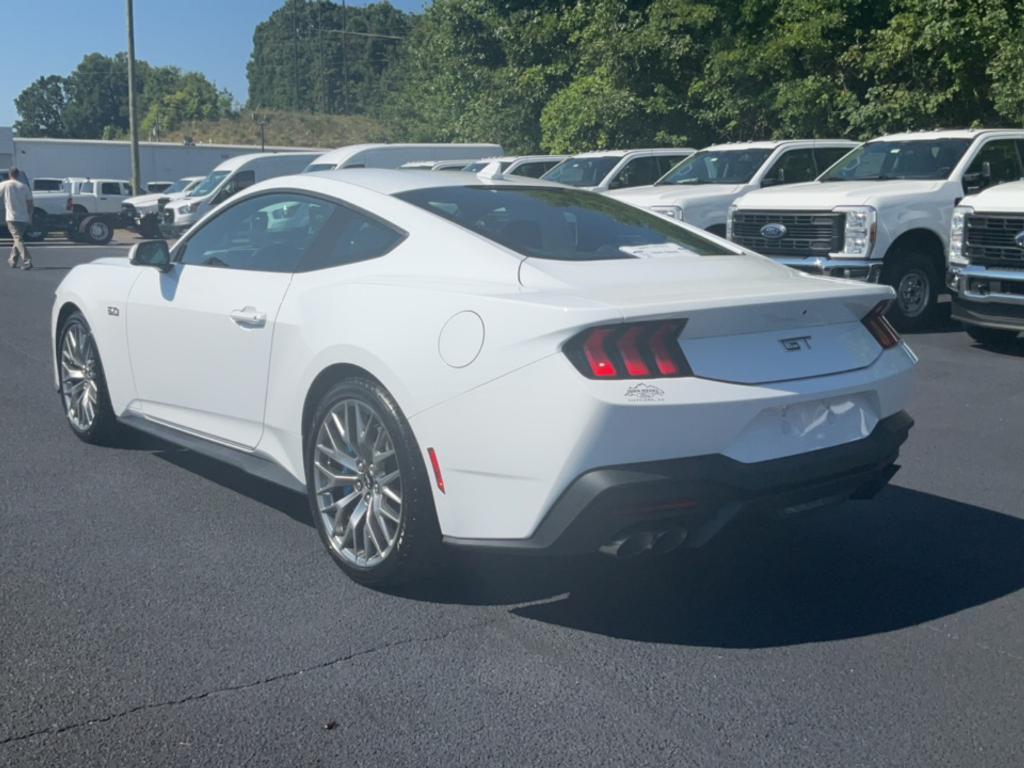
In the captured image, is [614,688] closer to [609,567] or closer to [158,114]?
[609,567]

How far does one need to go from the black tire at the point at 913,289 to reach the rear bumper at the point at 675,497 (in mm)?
8056

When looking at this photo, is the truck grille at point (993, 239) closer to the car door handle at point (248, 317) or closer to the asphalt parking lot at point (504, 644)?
the asphalt parking lot at point (504, 644)

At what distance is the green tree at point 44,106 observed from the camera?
139 meters

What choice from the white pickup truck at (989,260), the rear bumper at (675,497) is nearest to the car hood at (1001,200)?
the white pickup truck at (989,260)

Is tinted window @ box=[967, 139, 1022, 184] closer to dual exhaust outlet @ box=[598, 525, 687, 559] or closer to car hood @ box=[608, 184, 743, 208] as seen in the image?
car hood @ box=[608, 184, 743, 208]

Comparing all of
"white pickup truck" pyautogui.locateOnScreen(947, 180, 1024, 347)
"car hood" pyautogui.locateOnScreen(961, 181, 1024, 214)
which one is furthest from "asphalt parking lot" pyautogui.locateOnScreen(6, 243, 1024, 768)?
"car hood" pyautogui.locateOnScreen(961, 181, 1024, 214)

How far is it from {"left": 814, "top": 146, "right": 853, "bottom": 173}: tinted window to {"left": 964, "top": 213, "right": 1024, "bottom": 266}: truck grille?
19.3ft

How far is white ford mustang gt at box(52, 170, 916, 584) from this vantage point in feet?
12.5

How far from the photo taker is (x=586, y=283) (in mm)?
4195

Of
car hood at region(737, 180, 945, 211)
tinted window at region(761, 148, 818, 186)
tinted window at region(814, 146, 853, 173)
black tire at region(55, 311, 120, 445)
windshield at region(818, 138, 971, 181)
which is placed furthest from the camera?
tinted window at region(814, 146, 853, 173)

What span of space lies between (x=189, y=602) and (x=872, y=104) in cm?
1989

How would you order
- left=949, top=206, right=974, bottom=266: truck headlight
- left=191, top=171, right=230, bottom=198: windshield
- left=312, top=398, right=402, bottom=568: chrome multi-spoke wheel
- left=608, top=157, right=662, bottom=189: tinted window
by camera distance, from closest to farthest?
left=312, top=398, right=402, bottom=568: chrome multi-spoke wheel
left=949, top=206, right=974, bottom=266: truck headlight
left=608, top=157, right=662, bottom=189: tinted window
left=191, top=171, right=230, bottom=198: windshield

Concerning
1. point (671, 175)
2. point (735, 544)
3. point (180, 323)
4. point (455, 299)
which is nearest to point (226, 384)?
point (180, 323)

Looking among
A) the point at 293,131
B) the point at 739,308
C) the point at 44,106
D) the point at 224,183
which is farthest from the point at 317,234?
the point at 44,106
